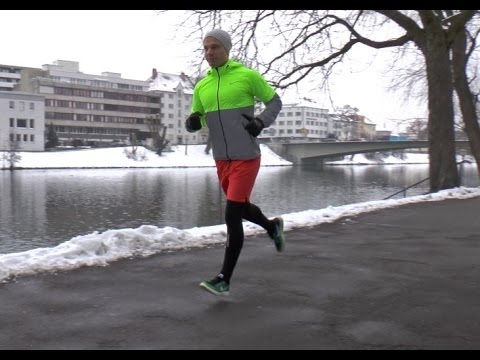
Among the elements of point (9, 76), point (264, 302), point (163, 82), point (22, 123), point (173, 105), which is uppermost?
point (163, 82)

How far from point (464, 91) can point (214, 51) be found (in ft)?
53.5

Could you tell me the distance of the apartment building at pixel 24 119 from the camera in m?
89.2

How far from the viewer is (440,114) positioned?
15336 mm

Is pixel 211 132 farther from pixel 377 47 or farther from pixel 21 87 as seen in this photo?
pixel 21 87

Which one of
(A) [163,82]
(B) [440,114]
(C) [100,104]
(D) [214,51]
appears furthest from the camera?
(A) [163,82]

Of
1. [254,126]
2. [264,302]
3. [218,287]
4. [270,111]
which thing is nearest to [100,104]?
[270,111]

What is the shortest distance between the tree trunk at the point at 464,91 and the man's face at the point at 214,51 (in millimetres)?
16106

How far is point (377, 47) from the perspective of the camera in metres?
17.8

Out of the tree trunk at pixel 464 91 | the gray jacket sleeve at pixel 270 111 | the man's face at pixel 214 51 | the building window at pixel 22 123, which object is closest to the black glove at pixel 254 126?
the gray jacket sleeve at pixel 270 111

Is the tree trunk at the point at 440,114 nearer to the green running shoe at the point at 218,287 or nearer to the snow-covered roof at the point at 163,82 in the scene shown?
the green running shoe at the point at 218,287

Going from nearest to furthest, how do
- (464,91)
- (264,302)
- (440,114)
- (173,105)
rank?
(264,302)
(440,114)
(464,91)
(173,105)

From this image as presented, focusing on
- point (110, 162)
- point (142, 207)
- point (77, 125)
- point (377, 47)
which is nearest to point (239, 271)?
point (377, 47)

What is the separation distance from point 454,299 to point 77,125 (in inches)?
4669

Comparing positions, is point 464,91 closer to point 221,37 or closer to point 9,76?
point 221,37
